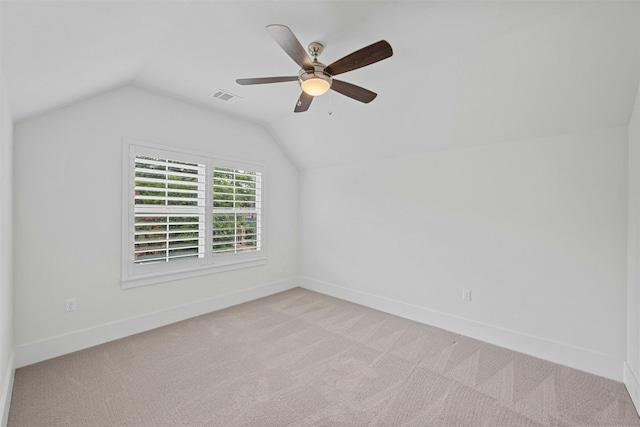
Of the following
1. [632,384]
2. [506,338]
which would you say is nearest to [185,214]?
[506,338]

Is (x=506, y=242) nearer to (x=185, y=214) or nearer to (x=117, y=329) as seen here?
(x=185, y=214)

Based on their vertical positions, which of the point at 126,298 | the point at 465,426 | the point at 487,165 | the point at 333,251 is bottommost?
the point at 465,426

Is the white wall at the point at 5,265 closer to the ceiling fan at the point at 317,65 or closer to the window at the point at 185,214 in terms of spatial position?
the window at the point at 185,214

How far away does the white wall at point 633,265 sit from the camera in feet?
6.99

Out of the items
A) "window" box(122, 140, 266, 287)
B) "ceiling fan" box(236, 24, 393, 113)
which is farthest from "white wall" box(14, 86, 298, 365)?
"ceiling fan" box(236, 24, 393, 113)

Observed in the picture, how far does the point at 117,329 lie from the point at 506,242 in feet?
14.1

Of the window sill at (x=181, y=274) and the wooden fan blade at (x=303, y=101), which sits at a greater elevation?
the wooden fan blade at (x=303, y=101)

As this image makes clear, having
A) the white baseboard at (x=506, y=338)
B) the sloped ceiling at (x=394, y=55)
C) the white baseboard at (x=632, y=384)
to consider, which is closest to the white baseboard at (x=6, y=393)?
the sloped ceiling at (x=394, y=55)

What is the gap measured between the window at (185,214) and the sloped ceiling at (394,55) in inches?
34.1

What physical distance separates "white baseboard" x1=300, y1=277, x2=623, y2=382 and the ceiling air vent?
124 inches

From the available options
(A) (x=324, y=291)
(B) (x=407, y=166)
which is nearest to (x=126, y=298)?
(A) (x=324, y=291)

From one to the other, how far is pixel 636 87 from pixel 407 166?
2.08 metres

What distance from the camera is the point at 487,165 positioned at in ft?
10.3

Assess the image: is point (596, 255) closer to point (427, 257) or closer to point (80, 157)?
point (427, 257)
